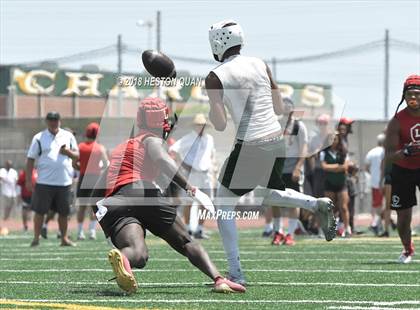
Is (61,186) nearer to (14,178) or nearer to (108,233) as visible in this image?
(108,233)

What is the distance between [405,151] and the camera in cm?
1205

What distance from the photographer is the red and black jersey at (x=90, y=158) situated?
1986cm

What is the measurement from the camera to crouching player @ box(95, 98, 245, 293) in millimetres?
9398

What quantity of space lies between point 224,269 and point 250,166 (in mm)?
2384

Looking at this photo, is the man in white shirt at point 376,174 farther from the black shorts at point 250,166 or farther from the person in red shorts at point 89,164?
the black shorts at point 250,166

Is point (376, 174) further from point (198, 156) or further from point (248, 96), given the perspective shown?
point (248, 96)

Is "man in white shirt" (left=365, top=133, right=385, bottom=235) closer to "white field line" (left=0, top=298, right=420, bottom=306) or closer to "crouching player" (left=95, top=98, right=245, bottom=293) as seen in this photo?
"crouching player" (left=95, top=98, right=245, bottom=293)

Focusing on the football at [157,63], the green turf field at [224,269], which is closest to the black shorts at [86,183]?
the green turf field at [224,269]

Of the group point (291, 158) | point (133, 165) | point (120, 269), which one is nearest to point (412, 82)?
point (133, 165)

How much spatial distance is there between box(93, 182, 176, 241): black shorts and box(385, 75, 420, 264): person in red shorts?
349cm

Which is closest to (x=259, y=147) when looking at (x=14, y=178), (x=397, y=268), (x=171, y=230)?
(x=171, y=230)

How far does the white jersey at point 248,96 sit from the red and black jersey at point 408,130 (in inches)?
103

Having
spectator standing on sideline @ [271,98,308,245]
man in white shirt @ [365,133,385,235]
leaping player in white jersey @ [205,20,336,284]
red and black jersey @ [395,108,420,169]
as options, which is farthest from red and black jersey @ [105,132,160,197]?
man in white shirt @ [365,133,385,235]

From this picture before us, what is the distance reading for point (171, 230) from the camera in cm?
958
